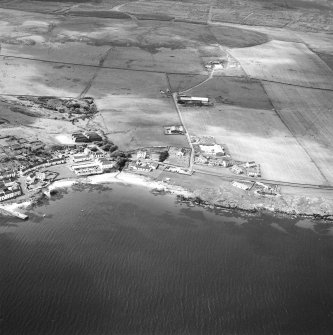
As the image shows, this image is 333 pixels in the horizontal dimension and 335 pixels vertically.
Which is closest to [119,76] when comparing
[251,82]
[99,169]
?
[251,82]

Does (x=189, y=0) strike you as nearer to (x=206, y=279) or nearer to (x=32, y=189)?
(x=32, y=189)

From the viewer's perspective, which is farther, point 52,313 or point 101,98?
point 101,98

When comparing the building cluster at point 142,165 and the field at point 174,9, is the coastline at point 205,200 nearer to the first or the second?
the building cluster at point 142,165

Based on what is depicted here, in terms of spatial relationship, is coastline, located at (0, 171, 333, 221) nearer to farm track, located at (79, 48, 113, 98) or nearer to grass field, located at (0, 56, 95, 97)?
farm track, located at (79, 48, 113, 98)

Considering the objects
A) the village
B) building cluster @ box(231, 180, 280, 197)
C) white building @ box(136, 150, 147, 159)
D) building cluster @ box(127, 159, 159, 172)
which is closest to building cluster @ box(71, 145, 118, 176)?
the village

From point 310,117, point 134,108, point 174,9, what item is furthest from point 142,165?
point 174,9

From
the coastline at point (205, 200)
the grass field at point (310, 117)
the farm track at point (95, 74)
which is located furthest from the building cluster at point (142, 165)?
the farm track at point (95, 74)
